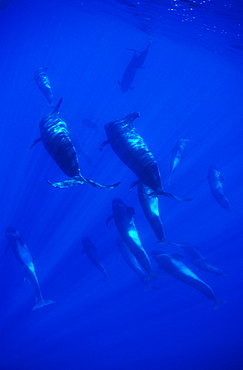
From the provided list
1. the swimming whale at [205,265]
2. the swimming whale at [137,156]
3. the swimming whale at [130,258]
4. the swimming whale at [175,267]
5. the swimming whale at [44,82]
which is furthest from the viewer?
the swimming whale at [205,265]

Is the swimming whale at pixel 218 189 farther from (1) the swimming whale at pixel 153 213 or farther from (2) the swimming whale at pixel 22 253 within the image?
(2) the swimming whale at pixel 22 253

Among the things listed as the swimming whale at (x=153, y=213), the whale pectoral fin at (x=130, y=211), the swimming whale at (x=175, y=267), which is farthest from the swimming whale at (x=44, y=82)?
the swimming whale at (x=175, y=267)

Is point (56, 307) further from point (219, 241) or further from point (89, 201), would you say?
point (219, 241)

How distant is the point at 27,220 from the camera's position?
15977 mm

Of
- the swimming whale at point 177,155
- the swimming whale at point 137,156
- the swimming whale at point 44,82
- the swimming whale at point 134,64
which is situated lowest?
the swimming whale at point 137,156

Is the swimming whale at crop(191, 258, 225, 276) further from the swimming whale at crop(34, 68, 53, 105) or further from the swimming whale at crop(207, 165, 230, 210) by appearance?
the swimming whale at crop(34, 68, 53, 105)

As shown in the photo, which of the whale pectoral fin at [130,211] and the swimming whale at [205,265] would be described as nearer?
the whale pectoral fin at [130,211]

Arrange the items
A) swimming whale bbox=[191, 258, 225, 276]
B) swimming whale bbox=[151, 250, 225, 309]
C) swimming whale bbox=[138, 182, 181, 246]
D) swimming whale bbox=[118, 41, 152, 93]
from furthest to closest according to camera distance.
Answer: swimming whale bbox=[118, 41, 152, 93]
swimming whale bbox=[191, 258, 225, 276]
swimming whale bbox=[151, 250, 225, 309]
swimming whale bbox=[138, 182, 181, 246]

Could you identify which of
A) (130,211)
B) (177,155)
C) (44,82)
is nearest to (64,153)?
(130,211)

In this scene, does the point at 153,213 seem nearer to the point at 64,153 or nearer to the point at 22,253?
the point at 64,153

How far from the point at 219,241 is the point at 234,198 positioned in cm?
1478

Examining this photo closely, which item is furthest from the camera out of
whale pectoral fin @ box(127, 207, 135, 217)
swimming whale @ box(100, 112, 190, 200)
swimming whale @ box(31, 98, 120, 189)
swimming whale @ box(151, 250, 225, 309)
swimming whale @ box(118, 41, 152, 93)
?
swimming whale @ box(118, 41, 152, 93)

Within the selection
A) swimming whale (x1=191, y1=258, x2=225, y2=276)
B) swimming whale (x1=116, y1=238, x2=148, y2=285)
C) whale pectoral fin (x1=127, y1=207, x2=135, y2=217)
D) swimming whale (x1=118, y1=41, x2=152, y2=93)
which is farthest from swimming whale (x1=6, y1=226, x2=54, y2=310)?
swimming whale (x1=118, y1=41, x2=152, y2=93)

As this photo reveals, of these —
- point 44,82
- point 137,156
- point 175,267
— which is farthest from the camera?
point 44,82
